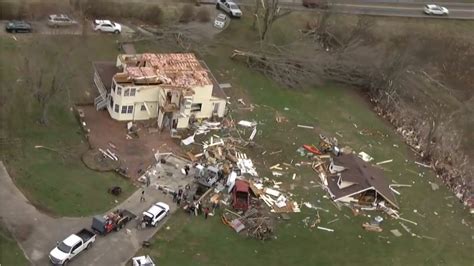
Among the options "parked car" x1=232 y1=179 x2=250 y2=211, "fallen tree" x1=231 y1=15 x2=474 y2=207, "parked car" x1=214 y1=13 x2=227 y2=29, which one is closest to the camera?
"parked car" x1=232 y1=179 x2=250 y2=211

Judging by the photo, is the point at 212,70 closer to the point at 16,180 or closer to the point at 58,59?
the point at 58,59

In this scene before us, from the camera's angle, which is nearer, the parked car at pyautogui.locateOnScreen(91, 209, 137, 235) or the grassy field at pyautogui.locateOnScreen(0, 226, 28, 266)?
the grassy field at pyautogui.locateOnScreen(0, 226, 28, 266)

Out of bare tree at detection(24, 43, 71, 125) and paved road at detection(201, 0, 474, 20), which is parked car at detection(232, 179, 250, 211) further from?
paved road at detection(201, 0, 474, 20)

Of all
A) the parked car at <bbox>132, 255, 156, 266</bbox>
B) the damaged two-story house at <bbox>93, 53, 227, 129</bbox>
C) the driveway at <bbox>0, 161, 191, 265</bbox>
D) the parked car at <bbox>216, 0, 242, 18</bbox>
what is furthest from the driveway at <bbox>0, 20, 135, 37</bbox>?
the parked car at <bbox>132, 255, 156, 266</bbox>

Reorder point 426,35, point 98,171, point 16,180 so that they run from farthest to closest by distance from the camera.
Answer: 1. point 426,35
2. point 98,171
3. point 16,180

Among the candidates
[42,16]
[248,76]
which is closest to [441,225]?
[248,76]

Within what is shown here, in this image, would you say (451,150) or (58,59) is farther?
(451,150)
